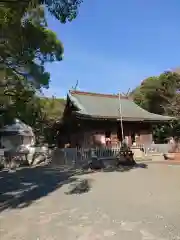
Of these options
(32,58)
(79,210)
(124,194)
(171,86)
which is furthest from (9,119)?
(171,86)

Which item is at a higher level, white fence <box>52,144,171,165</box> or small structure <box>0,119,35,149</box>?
small structure <box>0,119,35,149</box>

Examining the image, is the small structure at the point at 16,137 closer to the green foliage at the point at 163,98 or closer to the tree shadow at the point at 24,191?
the green foliage at the point at 163,98

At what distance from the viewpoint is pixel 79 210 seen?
31.6 feet

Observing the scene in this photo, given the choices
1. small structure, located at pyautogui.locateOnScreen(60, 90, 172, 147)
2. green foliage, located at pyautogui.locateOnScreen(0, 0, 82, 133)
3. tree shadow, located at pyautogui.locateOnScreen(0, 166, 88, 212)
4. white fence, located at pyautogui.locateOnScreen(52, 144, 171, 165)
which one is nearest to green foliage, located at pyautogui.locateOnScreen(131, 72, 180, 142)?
small structure, located at pyautogui.locateOnScreen(60, 90, 172, 147)

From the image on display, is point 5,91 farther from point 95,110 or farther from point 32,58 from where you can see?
point 95,110

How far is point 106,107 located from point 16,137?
38.5ft

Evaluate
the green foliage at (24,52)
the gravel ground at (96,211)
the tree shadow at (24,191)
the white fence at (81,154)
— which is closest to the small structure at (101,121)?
the white fence at (81,154)

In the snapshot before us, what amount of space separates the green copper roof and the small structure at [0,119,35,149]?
853 centimetres

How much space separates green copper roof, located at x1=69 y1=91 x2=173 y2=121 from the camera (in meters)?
30.6

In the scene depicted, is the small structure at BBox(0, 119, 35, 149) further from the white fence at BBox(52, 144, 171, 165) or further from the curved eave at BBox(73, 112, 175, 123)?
the curved eave at BBox(73, 112, 175, 123)

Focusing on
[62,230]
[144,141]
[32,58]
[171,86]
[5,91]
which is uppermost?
[171,86]

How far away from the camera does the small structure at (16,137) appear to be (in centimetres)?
3859

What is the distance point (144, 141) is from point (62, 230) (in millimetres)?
26328

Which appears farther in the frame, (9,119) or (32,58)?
(9,119)
